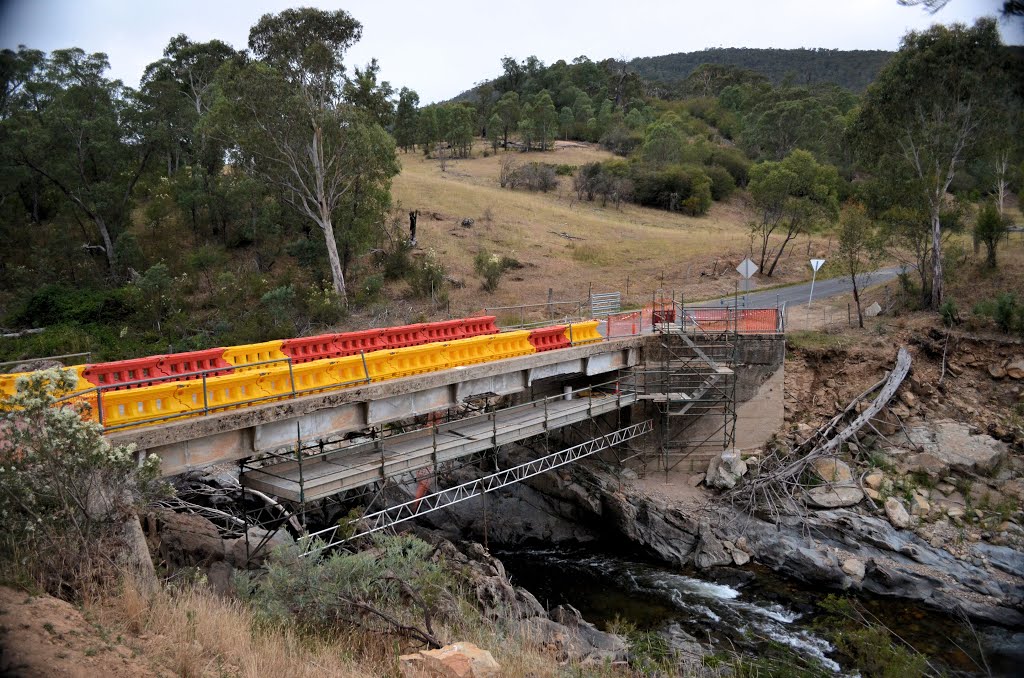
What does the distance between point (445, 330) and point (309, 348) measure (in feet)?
13.5

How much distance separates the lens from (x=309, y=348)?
16141mm

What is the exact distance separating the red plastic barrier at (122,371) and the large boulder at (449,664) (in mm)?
7598

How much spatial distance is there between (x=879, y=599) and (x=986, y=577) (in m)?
2.34

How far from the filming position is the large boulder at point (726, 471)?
1875 centimetres

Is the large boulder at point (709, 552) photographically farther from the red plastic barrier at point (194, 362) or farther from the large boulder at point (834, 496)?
the red plastic barrier at point (194, 362)

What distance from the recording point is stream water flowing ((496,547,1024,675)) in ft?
42.4

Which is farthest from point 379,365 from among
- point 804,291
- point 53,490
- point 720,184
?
point 720,184

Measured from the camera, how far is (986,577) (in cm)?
1470

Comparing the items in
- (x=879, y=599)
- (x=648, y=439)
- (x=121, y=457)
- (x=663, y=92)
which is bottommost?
(x=879, y=599)

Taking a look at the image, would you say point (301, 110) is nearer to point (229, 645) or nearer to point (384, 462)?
point (384, 462)

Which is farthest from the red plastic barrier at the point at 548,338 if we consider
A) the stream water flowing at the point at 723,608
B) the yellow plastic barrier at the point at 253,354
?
the yellow plastic barrier at the point at 253,354

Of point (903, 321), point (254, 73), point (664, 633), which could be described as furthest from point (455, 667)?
point (254, 73)

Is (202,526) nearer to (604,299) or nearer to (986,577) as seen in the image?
(986,577)

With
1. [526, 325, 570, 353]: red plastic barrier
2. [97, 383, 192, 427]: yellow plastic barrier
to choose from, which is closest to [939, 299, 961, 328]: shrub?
[526, 325, 570, 353]: red plastic barrier
